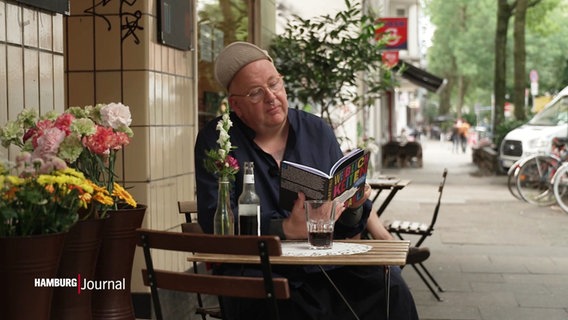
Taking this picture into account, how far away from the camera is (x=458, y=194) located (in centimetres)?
1766

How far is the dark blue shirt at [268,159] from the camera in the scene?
12.9 ft

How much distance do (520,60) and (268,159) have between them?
22197 mm

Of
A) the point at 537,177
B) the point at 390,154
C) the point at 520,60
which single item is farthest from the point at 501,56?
the point at 537,177

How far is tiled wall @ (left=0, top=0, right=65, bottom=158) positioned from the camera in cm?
369

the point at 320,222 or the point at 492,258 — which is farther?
the point at 492,258

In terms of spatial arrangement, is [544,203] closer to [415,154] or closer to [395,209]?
[395,209]

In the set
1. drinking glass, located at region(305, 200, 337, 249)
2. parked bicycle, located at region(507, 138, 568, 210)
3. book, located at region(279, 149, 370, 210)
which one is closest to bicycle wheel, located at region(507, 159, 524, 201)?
parked bicycle, located at region(507, 138, 568, 210)

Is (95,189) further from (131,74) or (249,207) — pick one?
(131,74)

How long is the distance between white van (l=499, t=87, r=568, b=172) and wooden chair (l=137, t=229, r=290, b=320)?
1667cm

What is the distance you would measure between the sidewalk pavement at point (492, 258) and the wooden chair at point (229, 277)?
12.5 ft

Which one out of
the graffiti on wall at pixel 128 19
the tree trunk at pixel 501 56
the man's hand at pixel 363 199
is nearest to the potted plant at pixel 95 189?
the man's hand at pixel 363 199

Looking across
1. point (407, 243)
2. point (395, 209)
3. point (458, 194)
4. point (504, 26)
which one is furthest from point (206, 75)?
point (504, 26)

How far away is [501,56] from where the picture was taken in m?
27.0

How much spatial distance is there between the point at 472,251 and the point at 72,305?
7178 mm
